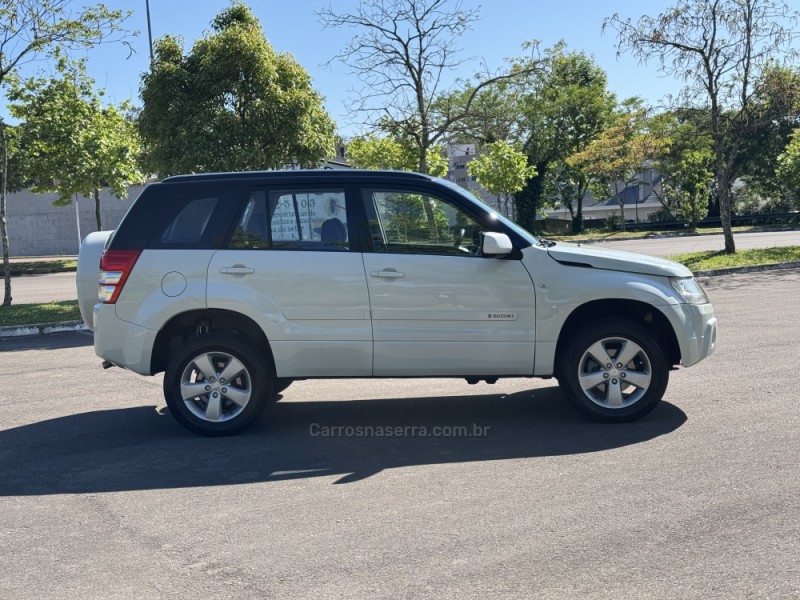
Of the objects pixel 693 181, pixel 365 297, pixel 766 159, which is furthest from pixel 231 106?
pixel 766 159

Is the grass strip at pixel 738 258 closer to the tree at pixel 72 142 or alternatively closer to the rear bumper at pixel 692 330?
the rear bumper at pixel 692 330

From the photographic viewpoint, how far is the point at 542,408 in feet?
23.5

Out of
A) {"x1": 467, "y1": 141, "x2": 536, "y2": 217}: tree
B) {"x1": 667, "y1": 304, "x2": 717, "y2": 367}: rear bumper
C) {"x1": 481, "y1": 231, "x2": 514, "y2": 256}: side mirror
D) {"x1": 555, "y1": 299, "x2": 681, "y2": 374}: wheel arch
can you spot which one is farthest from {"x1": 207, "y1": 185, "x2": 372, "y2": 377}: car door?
{"x1": 467, "y1": 141, "x2": 536, "y2": 217}: tree

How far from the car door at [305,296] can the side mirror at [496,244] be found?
0.95 meters

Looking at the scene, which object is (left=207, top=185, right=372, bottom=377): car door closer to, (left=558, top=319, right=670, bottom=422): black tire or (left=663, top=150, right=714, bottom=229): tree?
(left=558, top=319, right=670, bottom=422): black tire

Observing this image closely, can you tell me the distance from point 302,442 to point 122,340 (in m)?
1.63

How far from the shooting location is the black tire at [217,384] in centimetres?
643

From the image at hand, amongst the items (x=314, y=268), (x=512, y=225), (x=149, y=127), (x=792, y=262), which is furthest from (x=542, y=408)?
(x=149, y=127)

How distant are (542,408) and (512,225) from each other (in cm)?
165

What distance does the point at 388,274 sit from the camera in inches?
250

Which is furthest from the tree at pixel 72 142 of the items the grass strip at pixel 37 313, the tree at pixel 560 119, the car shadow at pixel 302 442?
the tree at pixel 560 119

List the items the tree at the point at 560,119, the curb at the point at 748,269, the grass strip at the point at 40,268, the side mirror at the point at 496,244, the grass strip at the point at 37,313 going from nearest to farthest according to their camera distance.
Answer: the side mirror at the point at 496,244 → the grass strip at the point at 37,313 → the curb at the point at 748,269 → the grass strip at the point at 40,268 → the tree at the point at 560,119

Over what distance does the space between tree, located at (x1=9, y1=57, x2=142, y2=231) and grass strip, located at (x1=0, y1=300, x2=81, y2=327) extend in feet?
36.8

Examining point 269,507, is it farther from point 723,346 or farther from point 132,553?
point 723,346
